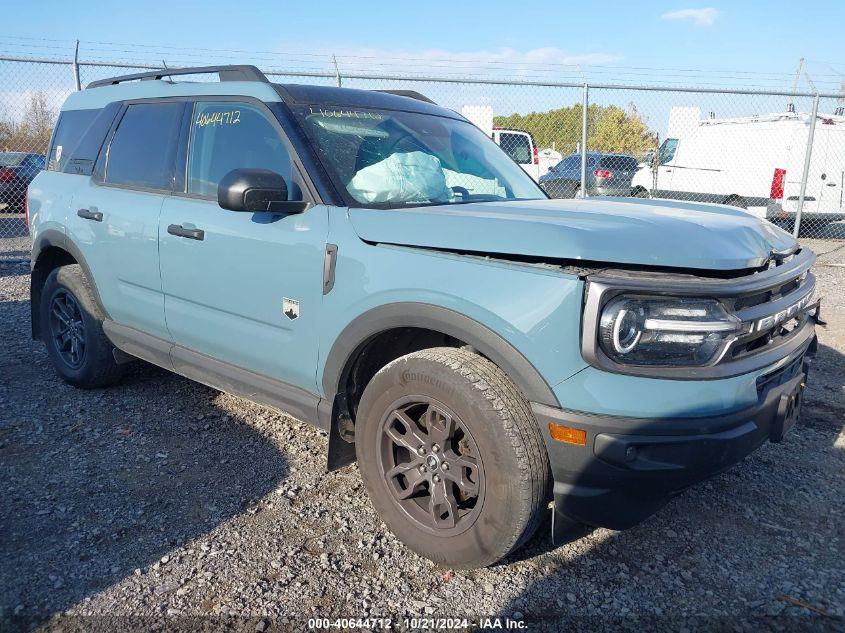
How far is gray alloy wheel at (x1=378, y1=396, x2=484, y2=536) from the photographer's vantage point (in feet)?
8.34

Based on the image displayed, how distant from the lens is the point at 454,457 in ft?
8.48

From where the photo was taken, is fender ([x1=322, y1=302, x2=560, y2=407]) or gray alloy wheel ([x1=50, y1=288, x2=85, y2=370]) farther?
gray alloy wheel ([x1=50, y1=288, x2=85, y2=370])

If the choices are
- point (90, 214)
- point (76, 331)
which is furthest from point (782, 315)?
point (76, 331)

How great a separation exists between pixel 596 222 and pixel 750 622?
1.53 m

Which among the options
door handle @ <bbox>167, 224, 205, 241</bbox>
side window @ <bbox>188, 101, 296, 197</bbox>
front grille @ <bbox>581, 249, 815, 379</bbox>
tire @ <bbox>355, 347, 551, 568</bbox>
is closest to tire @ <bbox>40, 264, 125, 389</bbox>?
door handle @ <bbox>167, 224, 205, 241</bbox>

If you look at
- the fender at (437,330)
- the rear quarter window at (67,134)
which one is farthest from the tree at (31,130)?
the fender at (437,330)

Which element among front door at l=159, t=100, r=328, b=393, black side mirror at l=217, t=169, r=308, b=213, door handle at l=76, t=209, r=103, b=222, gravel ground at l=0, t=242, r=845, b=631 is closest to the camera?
gravel ground at l=0, t=242, r=845, b=631

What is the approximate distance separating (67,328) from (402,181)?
285 centimetres

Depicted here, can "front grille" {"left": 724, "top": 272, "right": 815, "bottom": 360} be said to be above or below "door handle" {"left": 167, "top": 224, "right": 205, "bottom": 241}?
below

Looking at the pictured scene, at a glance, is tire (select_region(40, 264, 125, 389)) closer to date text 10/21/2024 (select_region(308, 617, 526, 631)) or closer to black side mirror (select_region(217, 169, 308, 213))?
black side mirror (select_region(217, 169, 308, 213))

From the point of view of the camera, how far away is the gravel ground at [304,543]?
249 cm

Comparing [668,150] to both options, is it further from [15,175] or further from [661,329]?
[661,329]

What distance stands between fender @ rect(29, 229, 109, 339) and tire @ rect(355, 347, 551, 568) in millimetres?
2340

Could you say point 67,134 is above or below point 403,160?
above
